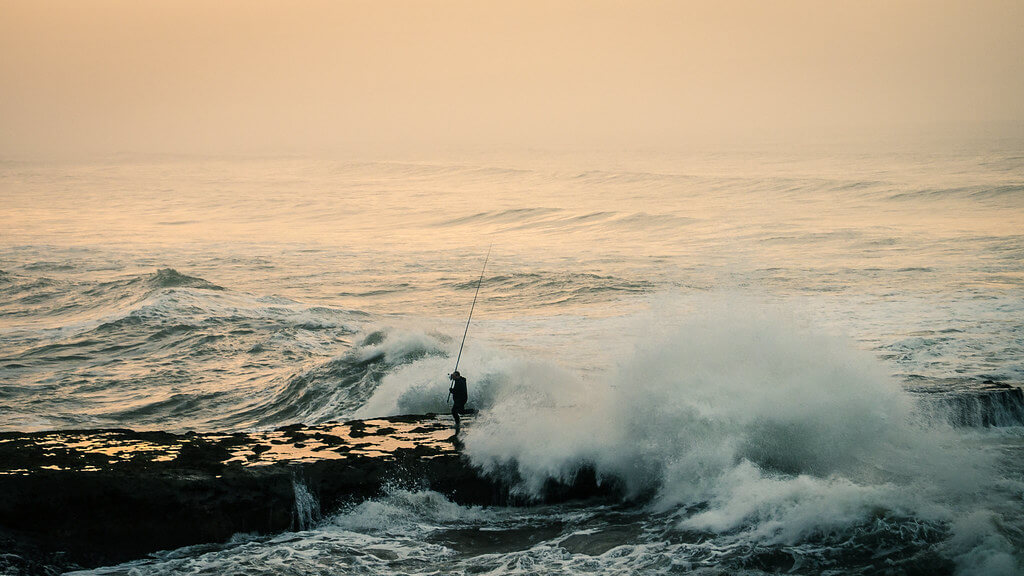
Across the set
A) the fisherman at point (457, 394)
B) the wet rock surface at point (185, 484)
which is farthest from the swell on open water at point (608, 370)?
the fisherman at point (457, 394)

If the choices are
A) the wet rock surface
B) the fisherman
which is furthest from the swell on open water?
the fisherman

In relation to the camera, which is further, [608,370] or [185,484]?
[608,370]

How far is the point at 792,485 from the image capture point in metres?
6.67

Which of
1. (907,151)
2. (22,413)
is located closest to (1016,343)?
(22,413)

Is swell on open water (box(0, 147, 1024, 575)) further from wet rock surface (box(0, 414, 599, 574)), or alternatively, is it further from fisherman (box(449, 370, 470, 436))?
fisherman (box(449, 370, 470, 436))

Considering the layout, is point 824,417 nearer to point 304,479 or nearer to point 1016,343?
point 304,479

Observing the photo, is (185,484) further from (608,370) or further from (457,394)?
(608,370)

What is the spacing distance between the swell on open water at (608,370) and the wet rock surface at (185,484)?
183 mm

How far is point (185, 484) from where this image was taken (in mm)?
6492

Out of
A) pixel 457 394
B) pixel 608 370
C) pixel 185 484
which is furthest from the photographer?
pixel 608 370

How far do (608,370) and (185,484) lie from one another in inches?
226

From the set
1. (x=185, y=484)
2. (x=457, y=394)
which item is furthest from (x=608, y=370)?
(x=185, y=484)

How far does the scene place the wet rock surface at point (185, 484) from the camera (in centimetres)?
598

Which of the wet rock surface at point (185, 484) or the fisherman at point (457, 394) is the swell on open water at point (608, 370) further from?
the fisherman at point (457, 394)
